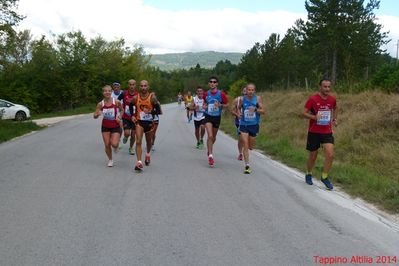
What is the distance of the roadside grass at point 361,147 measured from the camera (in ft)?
27.2

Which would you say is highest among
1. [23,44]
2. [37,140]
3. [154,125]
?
[23,44]

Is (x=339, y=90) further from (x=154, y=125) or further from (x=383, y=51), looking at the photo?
(x=383, y=51)

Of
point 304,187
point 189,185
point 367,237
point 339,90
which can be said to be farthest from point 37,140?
Result: point 339,90

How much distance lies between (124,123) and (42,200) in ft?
18.8

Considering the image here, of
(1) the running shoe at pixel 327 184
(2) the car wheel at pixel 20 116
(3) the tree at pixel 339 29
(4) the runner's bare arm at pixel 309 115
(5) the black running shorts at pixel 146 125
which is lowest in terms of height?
(2) the car wheel at pixel 20 116

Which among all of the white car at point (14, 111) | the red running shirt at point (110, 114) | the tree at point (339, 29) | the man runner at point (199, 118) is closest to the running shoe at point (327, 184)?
the red running shirt at point (110, 114)

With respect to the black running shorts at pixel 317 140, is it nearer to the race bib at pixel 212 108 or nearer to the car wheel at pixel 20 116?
the race bib at pixel 212 108

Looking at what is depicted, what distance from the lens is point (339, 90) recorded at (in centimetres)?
2152

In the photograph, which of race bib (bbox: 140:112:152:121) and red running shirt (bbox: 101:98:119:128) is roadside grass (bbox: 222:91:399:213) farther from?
red running shirt (bbox: 101:98:119:128)

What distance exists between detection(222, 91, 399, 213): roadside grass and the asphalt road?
718 millimetres

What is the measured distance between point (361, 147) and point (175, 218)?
25.4ft

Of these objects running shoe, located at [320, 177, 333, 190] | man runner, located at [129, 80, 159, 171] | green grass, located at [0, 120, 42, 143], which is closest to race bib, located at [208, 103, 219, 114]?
man runner, located at [129, 80, 159, 171]

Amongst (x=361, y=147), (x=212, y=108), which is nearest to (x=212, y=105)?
(x=212, y=108)

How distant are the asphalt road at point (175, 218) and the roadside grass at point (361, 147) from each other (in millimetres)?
718
